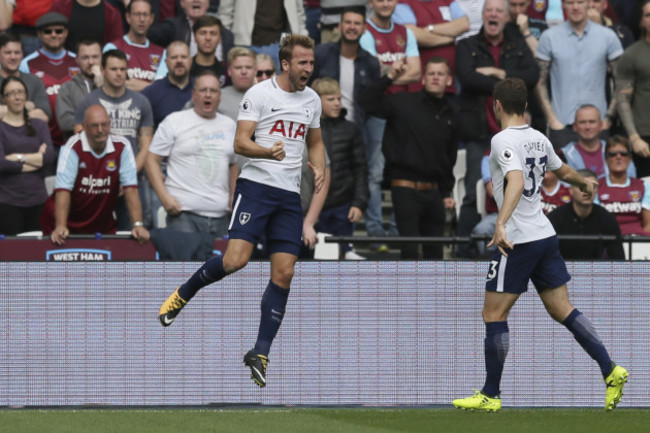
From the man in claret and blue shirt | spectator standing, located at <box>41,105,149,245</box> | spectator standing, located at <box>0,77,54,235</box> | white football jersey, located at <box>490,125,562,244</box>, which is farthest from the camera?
spectator standing, located at <box>0,77,54,235</box>

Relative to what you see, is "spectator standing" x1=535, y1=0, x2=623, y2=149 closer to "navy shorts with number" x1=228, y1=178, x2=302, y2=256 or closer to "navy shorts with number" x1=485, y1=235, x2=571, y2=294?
"navy shorts with number" x1=485, y1=235, x2=571, y2=294

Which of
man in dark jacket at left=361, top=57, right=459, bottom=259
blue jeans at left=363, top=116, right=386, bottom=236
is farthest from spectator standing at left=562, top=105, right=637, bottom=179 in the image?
blue jeans at left=363, top=116, right=386, bottom=236

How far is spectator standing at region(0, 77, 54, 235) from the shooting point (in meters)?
11.7

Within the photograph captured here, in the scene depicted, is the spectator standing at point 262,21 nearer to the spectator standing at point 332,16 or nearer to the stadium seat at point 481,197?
the spectator standing at point 332,16

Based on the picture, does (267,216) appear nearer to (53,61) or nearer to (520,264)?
(520,264)

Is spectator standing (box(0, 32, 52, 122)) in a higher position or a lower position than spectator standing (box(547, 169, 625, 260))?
higher

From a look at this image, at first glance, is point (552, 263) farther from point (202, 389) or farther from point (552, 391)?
point (202, 389)

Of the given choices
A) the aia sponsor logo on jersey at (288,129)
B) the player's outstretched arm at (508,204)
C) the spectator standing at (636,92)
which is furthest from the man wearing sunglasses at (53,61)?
the player's outstretched arm at (508,204)

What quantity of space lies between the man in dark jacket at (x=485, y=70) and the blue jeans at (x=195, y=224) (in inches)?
117

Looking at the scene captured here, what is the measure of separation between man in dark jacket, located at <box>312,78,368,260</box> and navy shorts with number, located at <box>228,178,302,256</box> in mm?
3355

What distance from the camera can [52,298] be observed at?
9477 mm

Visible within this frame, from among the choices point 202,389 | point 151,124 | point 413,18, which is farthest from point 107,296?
point 413,18

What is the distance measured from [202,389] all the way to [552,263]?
2855 millimetres

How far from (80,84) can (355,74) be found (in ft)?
9.22
